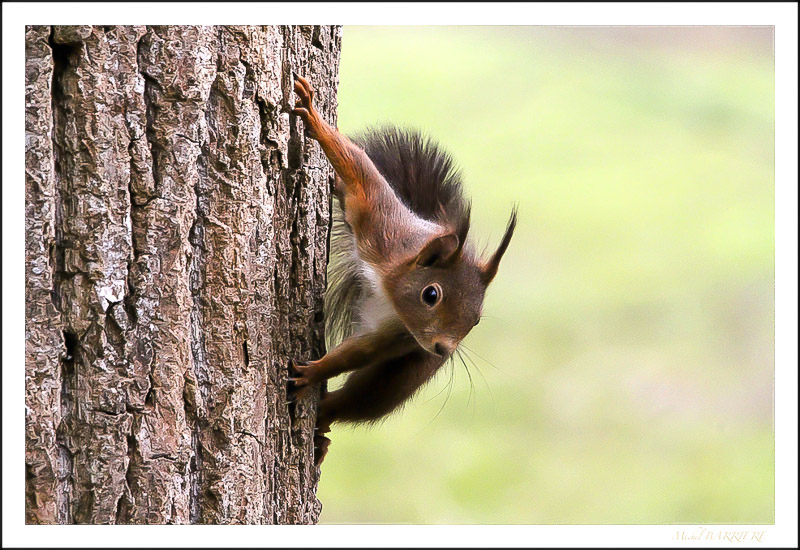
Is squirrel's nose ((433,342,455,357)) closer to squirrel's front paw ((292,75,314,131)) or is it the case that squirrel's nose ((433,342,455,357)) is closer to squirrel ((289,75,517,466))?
squirrel ((289,75,517,466))

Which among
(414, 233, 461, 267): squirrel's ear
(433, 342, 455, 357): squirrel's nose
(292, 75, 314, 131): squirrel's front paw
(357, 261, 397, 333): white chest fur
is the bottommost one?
(433, 342, 455, 357): squirrel's nose

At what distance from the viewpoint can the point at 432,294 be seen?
6.63 ft

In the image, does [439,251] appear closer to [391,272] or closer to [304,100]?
[391,272]

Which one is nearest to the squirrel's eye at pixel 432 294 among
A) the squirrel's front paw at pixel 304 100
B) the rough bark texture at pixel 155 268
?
the rough bark texture at pixel 155 268

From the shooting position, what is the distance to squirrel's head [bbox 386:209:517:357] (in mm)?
2006

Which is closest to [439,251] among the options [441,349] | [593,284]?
[441,349]

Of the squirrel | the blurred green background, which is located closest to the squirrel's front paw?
the squirrel

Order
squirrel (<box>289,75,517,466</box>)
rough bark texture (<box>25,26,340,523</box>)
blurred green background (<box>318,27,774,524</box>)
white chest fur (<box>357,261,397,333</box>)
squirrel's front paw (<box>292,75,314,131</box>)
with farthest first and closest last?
blurred green background (<box>318,27,774,524</box>), white chest fur (<box>357,261,397,333</box>), squirrel (<box>289,75,517,466</box>), squirrel's front paw (<box>292,75,314,131</box>), rough bark texture (<box>25,26,340,523</box>)

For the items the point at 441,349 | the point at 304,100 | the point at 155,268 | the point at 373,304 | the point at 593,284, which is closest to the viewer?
the point at 155,268

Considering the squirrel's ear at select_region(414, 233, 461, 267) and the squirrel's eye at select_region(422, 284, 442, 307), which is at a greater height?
the squirrel's ear at select_region(414, 233, 461, 267)

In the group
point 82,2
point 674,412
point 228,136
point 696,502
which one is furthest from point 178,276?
point 674,412

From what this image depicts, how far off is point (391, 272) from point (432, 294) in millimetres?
122

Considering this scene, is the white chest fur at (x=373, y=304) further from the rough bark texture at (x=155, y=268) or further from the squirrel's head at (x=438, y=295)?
the rough bark texture at (x=155, y=268)

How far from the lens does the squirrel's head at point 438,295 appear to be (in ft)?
6.58
